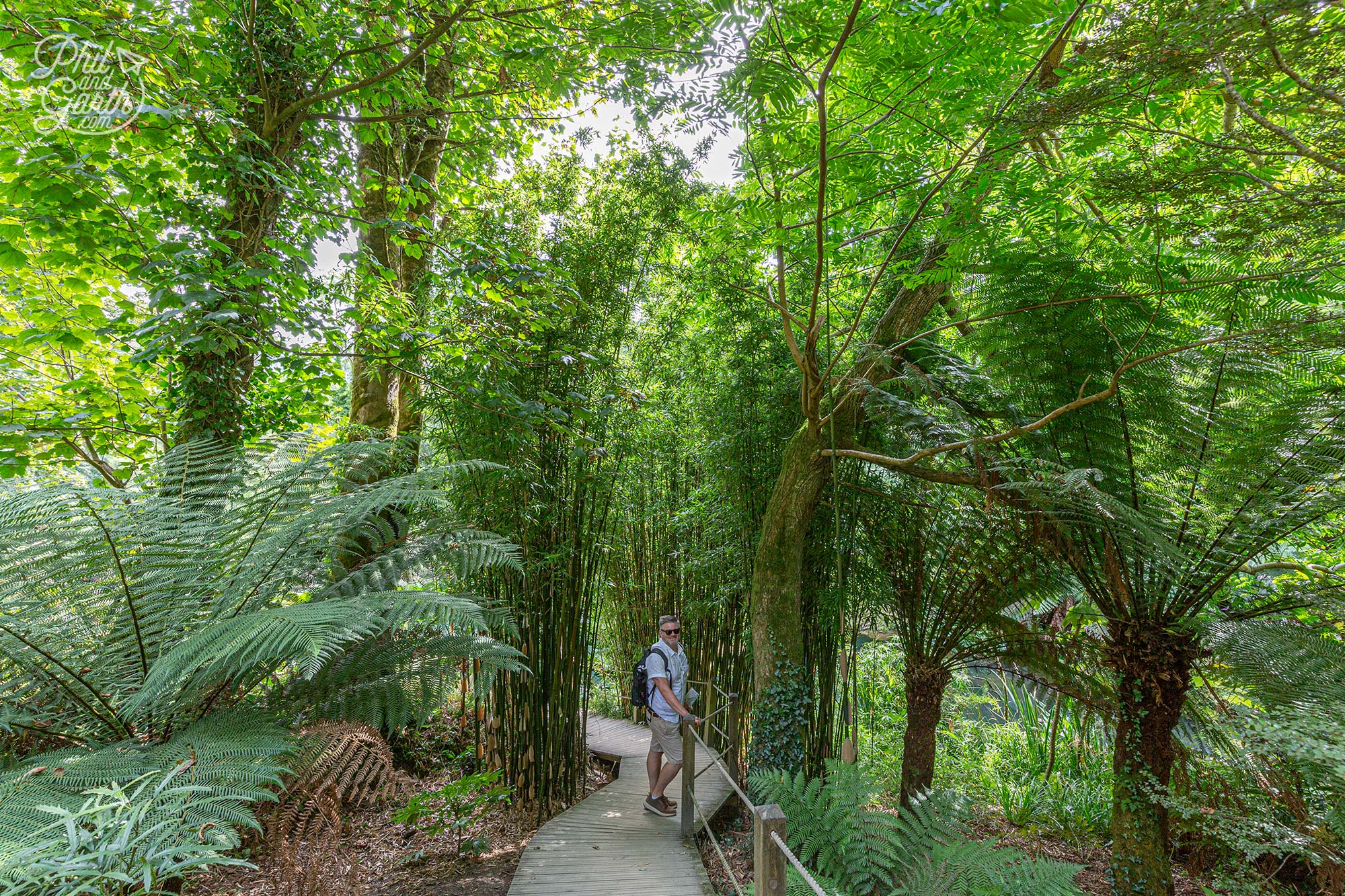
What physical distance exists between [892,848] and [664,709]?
1.30 metres

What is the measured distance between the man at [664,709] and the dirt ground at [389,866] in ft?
2.38

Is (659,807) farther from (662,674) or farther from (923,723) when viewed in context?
(923,723)

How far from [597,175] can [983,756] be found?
18.7 ft

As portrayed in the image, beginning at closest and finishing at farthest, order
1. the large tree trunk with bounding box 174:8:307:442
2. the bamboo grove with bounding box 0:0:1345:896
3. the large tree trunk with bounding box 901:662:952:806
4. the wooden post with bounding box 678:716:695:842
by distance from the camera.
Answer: the bamboo grove with bounding box 0:0:1345:896 → the large tree trunk with bounding box 174:8:307:442 → the wooden post with bounding box 678:716:695:842 → the large tree trunk with bounding box 901:662:952:806

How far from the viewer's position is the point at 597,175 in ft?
12.6

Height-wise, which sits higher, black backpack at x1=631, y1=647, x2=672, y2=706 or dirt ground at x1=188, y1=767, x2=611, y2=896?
black backpack at x1=631, y1=647, x2=672, y2=706

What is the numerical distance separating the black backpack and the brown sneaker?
544 mm

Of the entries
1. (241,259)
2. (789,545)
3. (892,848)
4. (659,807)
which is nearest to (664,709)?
(659,807)

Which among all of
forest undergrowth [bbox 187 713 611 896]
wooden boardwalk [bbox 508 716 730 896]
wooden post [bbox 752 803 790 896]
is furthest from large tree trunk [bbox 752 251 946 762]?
forest undergrowth [bbox 187 713 611 896]

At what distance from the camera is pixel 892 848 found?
7.79 ft

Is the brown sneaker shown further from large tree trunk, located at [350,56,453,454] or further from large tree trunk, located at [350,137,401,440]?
large tree trunk, located at [350,137,401,440]

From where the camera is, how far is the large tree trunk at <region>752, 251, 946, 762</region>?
3092 mm

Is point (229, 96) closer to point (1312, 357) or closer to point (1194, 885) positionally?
point (1312, 357)

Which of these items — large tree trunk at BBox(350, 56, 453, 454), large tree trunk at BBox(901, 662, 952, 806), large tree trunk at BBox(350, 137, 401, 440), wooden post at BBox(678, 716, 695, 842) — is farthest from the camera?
large tree trunk at BBox(901, 662, 952, 806)
